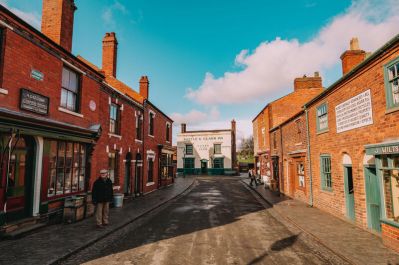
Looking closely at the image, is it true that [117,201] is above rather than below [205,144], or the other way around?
below

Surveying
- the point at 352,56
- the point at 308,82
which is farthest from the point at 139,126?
the point at 308,82

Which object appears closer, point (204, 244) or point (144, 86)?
point (204, 244)

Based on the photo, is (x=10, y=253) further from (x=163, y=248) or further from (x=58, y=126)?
(x=58, y=126)

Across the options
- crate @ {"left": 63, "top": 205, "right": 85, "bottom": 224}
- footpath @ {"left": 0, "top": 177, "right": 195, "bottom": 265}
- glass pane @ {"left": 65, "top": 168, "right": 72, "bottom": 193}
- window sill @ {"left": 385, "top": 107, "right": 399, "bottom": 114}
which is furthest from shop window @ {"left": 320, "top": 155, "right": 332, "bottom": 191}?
glass pane @ {"left": 65, "top": 168, "right": 72, "bottom": 193}

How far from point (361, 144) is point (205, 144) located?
36446 mm

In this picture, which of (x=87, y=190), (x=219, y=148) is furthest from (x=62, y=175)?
(x=219, y=148)

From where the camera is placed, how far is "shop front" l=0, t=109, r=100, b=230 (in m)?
7.35

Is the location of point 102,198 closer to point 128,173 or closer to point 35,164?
point 35,164

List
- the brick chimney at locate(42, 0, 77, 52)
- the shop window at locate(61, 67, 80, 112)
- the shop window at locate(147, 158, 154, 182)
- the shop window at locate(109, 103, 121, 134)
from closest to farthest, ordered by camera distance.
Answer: the shop window at locate(61, 67, 80, 112)
the brick chimney at locate(42, 0, 77, 52)
the shop window at locate(109, 103, 121, 134)
the shop window at locate(147, 158, 154, 182)

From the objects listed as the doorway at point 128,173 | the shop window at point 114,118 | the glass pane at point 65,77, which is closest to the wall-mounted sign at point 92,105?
the glass pane at point 65,77

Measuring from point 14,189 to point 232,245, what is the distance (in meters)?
7.28

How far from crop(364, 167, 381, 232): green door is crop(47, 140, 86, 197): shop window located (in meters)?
11.8

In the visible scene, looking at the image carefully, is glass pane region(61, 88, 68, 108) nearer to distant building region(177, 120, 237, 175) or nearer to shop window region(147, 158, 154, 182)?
shop window region(147, 158, 154, 182)

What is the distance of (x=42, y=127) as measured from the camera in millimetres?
8414
